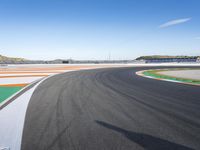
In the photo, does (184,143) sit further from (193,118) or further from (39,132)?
(39,132)

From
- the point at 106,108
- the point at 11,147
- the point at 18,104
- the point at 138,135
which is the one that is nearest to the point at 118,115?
the point at 106,108

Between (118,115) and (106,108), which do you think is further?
(106,108)

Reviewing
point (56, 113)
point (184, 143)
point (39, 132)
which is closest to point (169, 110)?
point (184, 143)

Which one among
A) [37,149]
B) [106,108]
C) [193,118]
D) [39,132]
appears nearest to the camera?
[37,149]

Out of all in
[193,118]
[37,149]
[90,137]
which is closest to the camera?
[37,149]

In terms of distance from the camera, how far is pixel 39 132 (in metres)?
4.40

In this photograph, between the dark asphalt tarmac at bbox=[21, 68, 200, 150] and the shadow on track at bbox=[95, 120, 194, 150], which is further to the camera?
the dark asphalt tarmac at bbox=[21, 68, 200, 150]

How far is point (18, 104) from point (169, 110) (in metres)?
5.95

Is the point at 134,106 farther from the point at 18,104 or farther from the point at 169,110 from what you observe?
the point at 18,104

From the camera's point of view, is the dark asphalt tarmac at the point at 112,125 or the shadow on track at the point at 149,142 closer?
the shadow on track at the point at 149,142

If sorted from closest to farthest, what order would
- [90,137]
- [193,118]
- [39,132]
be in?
[90,137] → [39,132] → [193,118]

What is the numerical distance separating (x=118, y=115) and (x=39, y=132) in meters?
2.44

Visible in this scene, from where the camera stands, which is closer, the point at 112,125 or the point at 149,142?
the point at 149,142

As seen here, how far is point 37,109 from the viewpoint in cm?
647
